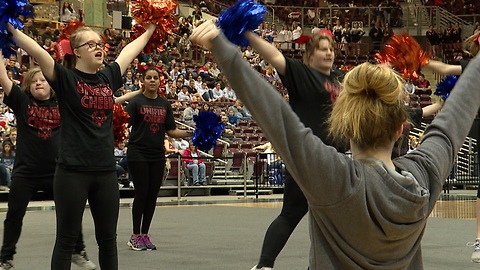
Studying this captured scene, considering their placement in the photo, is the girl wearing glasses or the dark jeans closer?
the girl wearing glasses

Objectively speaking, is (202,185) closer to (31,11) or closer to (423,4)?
(31,11)

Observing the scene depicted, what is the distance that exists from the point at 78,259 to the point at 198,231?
320cm

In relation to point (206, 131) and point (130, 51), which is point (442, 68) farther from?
point (206, 131)

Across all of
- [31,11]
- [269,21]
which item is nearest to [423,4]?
[269,21]

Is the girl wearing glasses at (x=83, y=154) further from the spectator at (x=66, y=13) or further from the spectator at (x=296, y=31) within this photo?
the spectator at (x=296, y=31)

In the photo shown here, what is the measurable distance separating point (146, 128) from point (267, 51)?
3.31 m

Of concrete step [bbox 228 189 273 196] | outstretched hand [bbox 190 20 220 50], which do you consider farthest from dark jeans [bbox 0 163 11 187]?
outstretched hand [bbox 190 20 220 50]

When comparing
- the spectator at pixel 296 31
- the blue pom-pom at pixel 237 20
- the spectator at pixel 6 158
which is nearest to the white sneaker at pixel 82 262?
the blue pom-pom at pixel 237 20

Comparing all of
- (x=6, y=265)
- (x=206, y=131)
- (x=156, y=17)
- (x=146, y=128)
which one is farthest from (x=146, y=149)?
(x=156, y=17)

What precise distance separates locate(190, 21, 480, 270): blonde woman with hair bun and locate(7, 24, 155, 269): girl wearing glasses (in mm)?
2559

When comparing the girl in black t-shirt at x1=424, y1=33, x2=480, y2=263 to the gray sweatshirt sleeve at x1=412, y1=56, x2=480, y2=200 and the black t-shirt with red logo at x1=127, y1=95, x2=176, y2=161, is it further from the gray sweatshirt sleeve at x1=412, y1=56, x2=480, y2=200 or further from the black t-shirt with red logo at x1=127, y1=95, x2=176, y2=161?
the black t-shirt with red logo at x1=127, y1=95, x2=176, y2=161

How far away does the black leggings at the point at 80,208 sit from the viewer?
15.0ft

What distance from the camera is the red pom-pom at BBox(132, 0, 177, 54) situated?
5.37m

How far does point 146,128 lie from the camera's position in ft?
23.8
